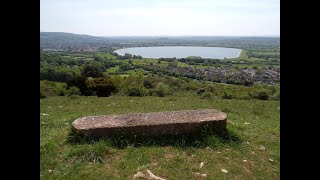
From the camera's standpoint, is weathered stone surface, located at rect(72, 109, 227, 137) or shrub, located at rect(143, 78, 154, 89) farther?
shrub, located at rect(143, 78, 154, 89)

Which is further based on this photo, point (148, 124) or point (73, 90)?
point (73, 90)

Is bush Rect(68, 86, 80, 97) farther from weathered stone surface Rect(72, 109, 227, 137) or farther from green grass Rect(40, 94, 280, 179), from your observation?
Result: weathered stone surface Rect(72, 109, 227, 137)

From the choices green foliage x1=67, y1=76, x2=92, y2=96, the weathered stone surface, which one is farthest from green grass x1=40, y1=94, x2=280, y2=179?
green foliage x1=67, y1=76, x2=92, y2=96

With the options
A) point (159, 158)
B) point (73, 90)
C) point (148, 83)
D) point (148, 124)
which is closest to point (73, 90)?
point (73, 90)

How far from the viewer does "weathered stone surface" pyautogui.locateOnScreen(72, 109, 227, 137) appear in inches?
281

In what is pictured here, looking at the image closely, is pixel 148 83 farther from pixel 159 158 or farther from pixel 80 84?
pixel 159 158

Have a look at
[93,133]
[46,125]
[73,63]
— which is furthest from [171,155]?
[73,63]

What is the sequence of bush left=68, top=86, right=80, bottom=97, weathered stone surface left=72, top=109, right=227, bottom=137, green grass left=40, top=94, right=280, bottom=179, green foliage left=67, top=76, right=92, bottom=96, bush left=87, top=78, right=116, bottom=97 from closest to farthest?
green grass left=40, top=94, right=280, bottom=179, weathered stone surface left=72, top=109, right=227, bottom=137, bush left=87, top=78, right=116, bottom=97, bush left=68, top=86, right=80, bottom=97, green foliage left=67, top=76, right=92, bottom=96

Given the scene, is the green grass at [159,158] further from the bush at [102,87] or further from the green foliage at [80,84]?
the green foliage at [80,84]

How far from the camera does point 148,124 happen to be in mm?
7293
